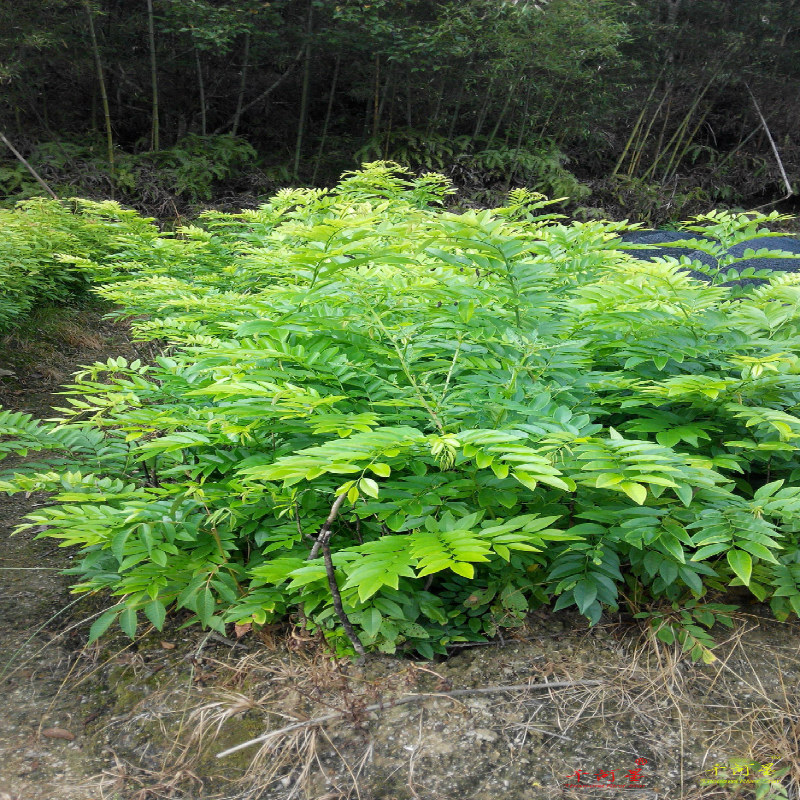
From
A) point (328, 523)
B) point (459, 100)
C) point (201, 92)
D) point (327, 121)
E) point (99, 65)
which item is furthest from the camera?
point (459, 100)

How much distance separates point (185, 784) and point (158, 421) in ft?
2.83

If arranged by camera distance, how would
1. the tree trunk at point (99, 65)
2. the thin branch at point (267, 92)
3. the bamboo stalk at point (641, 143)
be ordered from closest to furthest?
the tree trunk at point (99, 65) → the thin branch at point (267, 92) → the bamboo stalk at point (641, 143)

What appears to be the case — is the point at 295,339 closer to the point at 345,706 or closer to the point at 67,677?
the point at 345,706

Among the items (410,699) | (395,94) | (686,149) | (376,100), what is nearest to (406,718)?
(410,699)

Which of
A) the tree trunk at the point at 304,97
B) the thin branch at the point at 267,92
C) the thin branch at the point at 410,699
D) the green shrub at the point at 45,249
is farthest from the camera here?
the thin branch at the point at 267,92

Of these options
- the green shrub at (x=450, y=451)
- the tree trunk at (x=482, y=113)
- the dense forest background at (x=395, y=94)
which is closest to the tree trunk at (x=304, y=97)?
the dense forest background at (x=395, y=94)

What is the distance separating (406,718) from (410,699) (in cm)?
4

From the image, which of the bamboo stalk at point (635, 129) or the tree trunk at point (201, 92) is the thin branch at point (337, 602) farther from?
the bamboo stalk at point (635, 129)

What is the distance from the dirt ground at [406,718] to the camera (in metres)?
1.32

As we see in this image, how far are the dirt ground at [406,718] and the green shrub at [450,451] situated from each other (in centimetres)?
10

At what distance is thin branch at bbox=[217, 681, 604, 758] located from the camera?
1.37 m

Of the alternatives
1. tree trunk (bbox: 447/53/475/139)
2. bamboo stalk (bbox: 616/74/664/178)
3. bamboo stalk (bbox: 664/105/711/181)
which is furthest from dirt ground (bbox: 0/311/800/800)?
bamboo stalk (bbox: 664/105/711/181)

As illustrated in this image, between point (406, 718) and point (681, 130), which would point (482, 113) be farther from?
point (406, 718)

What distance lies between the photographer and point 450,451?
3.76 ft
